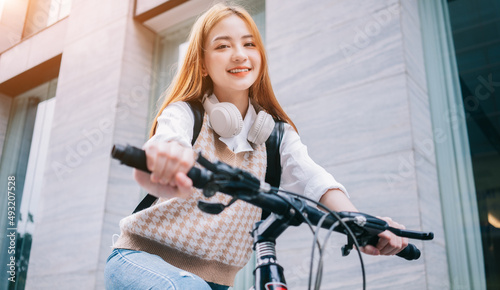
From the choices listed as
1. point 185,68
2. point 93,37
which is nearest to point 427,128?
point 185,68

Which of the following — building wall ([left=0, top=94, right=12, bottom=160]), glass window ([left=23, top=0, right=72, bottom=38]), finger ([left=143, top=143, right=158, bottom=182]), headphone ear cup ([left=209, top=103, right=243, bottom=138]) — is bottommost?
finger ([left=143, top=143, right=158, bottom=182])

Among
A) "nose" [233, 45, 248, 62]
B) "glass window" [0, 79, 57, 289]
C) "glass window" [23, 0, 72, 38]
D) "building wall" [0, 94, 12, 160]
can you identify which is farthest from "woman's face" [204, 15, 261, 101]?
"building wall" [0, 94, 12, 160]

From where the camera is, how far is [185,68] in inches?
71.1

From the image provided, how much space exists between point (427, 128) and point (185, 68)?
2444mm

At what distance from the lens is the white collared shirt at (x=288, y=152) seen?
1458mm

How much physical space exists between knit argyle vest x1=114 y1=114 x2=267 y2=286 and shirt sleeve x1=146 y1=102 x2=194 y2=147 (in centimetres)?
8

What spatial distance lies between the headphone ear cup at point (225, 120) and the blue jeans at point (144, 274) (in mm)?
445

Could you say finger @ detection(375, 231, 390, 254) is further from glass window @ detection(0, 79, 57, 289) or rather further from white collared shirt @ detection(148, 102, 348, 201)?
glass window @ detection(0, 79, 57, 289)

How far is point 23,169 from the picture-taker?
24.2 ft

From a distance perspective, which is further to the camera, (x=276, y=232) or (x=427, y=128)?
(x=427, y=128)

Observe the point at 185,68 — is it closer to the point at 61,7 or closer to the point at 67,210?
the point at 67,210

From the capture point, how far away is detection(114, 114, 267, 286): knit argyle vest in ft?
4.90

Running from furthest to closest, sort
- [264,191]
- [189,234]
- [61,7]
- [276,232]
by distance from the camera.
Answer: [61,7], [189,234], [276,232], [264,191]

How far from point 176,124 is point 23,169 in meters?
6.81
